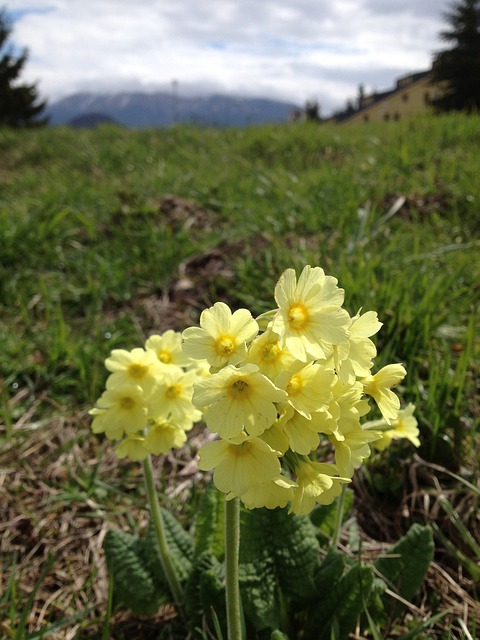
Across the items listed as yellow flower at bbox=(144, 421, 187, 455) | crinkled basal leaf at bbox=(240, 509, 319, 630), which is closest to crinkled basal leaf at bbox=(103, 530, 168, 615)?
crinkled basal leaf at bbox=(240, 509, 319, 630)

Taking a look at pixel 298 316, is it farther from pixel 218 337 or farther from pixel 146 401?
pixel 146 401

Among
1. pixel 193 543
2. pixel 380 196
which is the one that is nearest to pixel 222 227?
pixel 380 196

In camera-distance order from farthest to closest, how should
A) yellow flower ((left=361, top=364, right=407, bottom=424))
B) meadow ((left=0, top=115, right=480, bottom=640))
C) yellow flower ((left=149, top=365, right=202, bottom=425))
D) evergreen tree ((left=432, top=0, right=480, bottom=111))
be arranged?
evergreen tree ((left=432, top=0, right=480, bottom=111))
meadow ((left=0, top=115, right=480, bottom=640))
yellow flower ((left=149, top=365, right=202, bottom=425))
yellow flower ((left=361, top=364, right=407, bottom=424))

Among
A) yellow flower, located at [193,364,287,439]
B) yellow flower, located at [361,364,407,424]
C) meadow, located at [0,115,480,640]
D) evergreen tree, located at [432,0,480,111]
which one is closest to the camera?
yellow flower, located at [193,364,287,439]

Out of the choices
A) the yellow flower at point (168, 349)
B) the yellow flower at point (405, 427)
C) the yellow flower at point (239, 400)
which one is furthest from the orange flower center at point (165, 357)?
the yellow flower at point (405, 427)

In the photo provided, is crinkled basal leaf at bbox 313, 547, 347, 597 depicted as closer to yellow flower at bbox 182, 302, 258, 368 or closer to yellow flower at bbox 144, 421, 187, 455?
yellow flower at bbox 144, 421, 187, 455

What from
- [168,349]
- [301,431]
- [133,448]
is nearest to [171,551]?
[133,448]

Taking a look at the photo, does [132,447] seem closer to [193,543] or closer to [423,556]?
[193,543]
